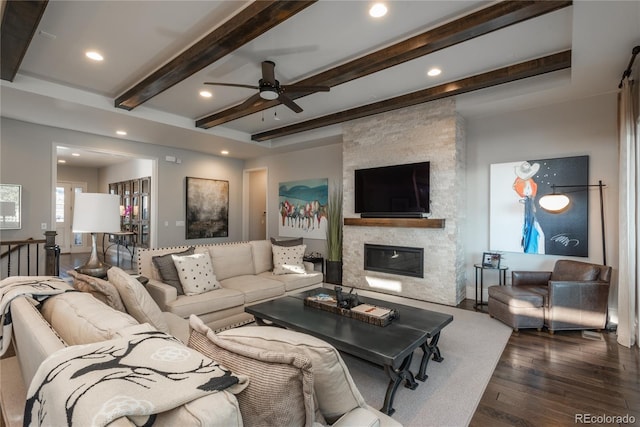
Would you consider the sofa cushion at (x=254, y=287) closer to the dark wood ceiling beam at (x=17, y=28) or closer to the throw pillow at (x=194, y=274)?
the throw pillow at (x=194, y=274)

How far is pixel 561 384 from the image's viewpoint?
242 cm

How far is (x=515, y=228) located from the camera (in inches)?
171

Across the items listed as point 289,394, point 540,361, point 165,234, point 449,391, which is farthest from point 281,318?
point 165,234

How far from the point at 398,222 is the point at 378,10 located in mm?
3056

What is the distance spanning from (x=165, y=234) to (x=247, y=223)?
2.09 m

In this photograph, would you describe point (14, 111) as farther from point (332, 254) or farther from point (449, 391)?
point (449, 391)

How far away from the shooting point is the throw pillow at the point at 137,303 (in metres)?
1.96

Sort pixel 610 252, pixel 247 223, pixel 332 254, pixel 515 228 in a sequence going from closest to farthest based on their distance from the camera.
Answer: pixel 610 252, pixel 515 228, pixel 332 254, pixel 247 223

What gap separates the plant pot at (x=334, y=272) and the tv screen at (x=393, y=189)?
44.5 inches

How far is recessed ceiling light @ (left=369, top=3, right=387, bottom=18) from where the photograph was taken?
2.50 meters

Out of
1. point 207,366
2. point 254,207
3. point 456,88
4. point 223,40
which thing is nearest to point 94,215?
point 223,40

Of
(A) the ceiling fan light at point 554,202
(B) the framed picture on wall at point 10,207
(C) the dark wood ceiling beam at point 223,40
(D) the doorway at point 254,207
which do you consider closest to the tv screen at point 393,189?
(A) the ceiling fan light at point 554,202

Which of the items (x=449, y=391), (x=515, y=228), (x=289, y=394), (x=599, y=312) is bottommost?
(x=449, y=391)

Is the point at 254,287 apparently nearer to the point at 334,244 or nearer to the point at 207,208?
the point at 334,244
